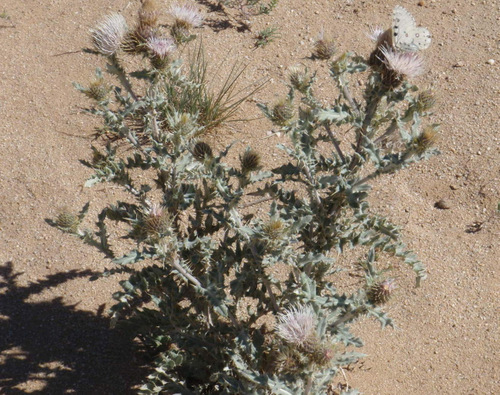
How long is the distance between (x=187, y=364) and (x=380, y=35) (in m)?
2.15

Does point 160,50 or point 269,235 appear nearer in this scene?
point 269,235

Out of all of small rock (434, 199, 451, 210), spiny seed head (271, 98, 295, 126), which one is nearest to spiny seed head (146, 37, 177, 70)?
spiny seed head (271, 98, 295, 126)

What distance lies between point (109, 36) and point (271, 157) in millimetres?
2568

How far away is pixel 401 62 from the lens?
2.76 metres

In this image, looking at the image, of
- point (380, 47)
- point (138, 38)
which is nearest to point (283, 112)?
point (380, 47)

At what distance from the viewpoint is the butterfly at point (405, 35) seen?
2.74 metres

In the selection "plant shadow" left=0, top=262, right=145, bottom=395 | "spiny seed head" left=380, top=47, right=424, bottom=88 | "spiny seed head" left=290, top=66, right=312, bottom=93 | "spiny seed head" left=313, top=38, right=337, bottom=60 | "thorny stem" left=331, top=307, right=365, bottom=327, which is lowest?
"plant shadow" left=0, top=262, right=145, bottom=395

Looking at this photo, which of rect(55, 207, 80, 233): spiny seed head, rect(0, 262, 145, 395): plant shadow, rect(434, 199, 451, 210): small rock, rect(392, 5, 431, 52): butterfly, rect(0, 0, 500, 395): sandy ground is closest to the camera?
rect(392, 5, 431, 52): butterfly

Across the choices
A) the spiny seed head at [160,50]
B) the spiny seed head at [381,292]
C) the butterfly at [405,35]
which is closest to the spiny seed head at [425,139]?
the butterfly at [405,35]

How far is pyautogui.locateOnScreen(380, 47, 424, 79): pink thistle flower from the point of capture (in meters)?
2.76

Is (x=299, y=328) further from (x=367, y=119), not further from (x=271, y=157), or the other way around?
(x=271, y=157)

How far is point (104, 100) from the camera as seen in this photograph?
10.2 ft

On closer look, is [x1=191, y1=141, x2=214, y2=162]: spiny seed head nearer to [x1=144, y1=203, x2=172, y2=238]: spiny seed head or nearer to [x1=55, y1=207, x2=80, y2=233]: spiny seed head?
[x1=144, y1=203, x2=172, y2=238]: spiny seed head

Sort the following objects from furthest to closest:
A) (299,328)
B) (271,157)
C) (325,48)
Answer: (271,157) < (325,48) < (299,328)
